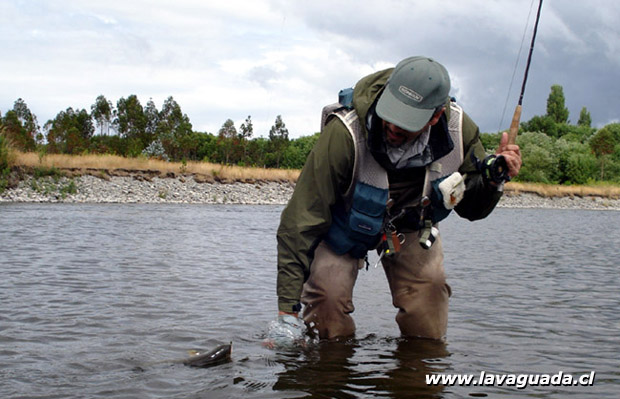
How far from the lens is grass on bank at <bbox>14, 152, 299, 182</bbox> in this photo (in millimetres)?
26688

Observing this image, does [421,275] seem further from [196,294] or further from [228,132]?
[228,132]

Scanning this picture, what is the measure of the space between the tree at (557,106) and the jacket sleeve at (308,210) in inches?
4500

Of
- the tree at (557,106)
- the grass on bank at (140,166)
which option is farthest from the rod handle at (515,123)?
the tree at (557,106)

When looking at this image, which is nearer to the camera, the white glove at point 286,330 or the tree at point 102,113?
the white glove at point 286,330

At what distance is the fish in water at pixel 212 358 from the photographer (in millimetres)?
4090

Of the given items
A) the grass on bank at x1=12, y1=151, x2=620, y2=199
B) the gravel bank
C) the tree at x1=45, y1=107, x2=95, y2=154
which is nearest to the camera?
the gravel bank

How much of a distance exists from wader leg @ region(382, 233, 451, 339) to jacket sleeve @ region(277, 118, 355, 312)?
0.78m

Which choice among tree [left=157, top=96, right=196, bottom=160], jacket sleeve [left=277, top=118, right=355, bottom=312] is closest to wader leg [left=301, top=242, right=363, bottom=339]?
jacket sleeve [left=277, top=118, right=355, bottom=312]

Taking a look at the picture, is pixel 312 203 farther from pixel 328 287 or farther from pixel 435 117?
pixel 435 117

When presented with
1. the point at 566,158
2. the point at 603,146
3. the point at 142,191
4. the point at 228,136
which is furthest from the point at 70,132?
the point at 603,146

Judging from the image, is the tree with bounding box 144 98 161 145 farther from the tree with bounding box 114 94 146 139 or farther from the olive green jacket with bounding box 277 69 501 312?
the olive green jacket with bounding box 277 69 501 312

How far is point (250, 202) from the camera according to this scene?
32.4 m

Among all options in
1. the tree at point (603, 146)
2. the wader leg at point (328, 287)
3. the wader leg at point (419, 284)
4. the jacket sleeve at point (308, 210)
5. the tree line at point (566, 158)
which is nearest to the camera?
the jacket sleeve at point (308, 210)

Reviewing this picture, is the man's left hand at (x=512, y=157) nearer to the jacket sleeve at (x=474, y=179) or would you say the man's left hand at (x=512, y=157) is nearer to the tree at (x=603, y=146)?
the jacket sleeve at (x=474, y=179)
